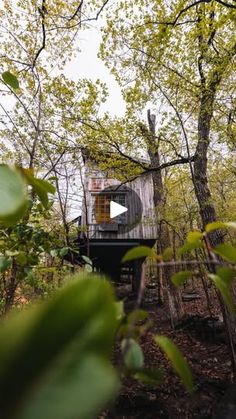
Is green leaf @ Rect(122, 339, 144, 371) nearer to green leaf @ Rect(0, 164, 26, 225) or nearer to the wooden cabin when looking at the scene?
green leaf @ Rect(0, 164, 26, 225)

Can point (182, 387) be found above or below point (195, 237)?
below

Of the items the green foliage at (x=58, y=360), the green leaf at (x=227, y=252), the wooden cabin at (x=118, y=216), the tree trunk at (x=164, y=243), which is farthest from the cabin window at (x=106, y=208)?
the green foliage at (x=58, y=360)

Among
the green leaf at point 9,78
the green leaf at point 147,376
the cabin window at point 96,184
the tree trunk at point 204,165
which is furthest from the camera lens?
the cabin window at point 96,184

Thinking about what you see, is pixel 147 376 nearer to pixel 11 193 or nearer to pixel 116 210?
pixel 11 193

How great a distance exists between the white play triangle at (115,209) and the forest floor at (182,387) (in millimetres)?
4771

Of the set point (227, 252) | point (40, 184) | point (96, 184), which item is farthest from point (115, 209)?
point (227, 252)

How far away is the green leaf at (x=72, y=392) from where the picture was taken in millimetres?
156

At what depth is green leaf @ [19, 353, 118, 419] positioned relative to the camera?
156 mm

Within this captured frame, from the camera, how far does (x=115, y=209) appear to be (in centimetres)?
986

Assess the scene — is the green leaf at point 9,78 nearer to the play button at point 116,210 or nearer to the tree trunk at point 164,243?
the tree trunk at point 164,243

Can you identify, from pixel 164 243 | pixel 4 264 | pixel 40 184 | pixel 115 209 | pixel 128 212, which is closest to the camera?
pixel 40 184

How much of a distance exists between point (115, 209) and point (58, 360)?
9682mm

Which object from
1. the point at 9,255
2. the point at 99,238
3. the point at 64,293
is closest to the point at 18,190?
the point at 64,293

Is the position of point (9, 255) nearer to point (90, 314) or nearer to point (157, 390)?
point (90, 314)
